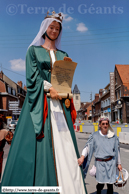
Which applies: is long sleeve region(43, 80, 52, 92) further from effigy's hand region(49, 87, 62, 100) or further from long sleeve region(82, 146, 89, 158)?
long sleeve region(82, 146, 89, 158)

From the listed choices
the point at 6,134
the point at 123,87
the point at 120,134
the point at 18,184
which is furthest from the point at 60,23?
the point at 123,87

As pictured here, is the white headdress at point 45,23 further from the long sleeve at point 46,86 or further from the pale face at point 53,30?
the long sleeve at point 46,86

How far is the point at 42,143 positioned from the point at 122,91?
1428 inches

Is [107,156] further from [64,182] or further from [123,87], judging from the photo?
[123,87]

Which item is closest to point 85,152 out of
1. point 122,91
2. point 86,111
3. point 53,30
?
point 53,30

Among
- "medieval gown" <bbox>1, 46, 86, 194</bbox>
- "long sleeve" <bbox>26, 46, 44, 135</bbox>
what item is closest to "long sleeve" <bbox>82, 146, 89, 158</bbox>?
"medieval gown" <bbox>1, 46, 86, 194</bbox>

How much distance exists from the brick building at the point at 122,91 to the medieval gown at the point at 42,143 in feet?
111

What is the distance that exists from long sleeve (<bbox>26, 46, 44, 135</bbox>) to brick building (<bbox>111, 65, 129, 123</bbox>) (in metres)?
34.1

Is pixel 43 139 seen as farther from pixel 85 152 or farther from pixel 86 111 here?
pixel 86 111

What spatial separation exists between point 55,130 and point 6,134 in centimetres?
134

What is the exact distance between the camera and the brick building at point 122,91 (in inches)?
1410

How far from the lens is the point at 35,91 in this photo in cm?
281

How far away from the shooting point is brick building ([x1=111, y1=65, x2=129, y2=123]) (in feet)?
117

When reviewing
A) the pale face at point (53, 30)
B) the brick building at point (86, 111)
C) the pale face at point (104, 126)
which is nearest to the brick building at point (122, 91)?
the pale face at point (104, 126)
